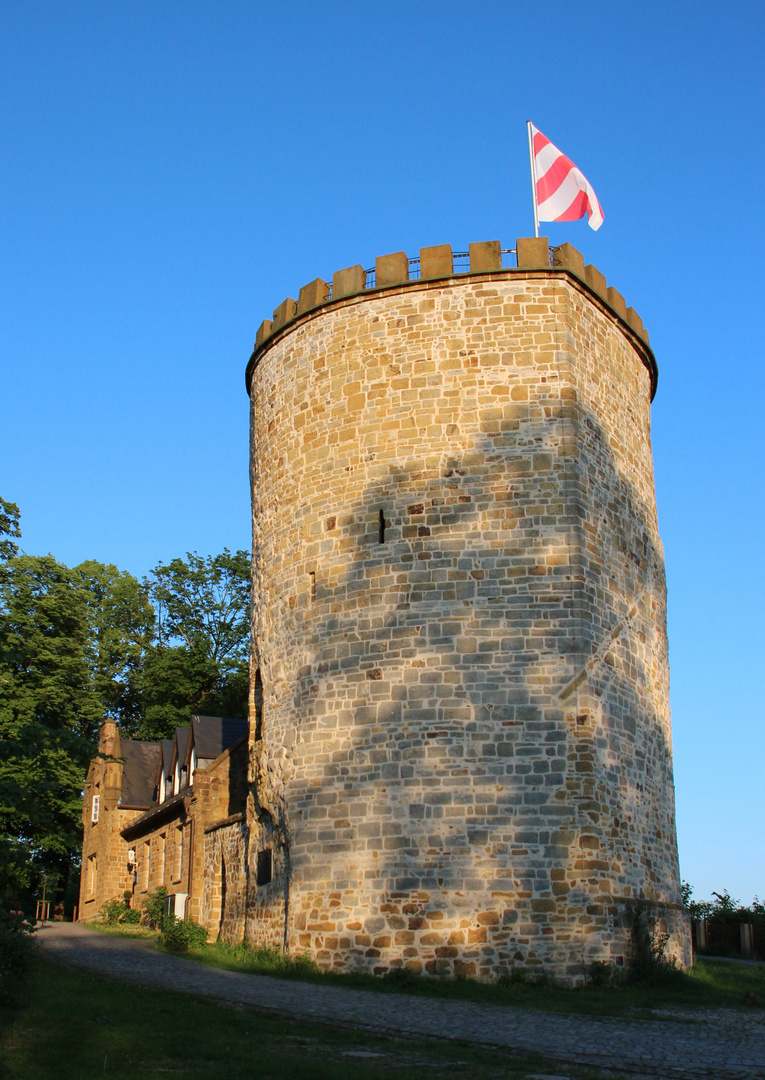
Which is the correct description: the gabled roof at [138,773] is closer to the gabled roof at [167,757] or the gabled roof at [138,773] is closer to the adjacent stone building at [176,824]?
the adjacent stone building at [176,824]

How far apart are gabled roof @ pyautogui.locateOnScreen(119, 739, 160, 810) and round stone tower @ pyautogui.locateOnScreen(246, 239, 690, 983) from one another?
16.0 meters

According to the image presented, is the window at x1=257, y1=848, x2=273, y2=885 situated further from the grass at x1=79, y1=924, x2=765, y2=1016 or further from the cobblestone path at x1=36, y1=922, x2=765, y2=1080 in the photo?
the cobblestone path at x1=36, y1=922, x2=765, y2=1080

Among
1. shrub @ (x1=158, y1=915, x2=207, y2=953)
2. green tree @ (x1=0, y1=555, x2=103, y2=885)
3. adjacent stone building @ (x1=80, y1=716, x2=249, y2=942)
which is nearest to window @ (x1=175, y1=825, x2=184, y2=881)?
adjacent stone building @ (x1=80, y1=716, x2=249, y2=942)

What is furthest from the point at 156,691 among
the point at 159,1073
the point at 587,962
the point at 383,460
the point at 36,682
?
the point at 159,1073

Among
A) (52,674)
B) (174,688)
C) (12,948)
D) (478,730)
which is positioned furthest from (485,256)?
(174,688)

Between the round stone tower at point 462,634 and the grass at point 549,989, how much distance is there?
29 centimetres

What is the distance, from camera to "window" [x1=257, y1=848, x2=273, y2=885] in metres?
16.7

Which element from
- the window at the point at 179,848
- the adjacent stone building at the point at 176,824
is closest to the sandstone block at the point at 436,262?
the adjacent stone building at the point at 176,824

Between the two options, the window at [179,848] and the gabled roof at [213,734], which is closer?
the window at [179,848]

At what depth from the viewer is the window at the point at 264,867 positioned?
16.7 metres

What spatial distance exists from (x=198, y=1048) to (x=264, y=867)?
8.42 meters

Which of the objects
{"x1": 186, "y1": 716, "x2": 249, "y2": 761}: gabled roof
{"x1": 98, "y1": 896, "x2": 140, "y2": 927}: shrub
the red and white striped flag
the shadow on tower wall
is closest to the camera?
the shadow on tower wall

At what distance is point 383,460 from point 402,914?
6636mm

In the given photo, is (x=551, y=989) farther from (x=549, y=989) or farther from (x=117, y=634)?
(x=117, y=634)
